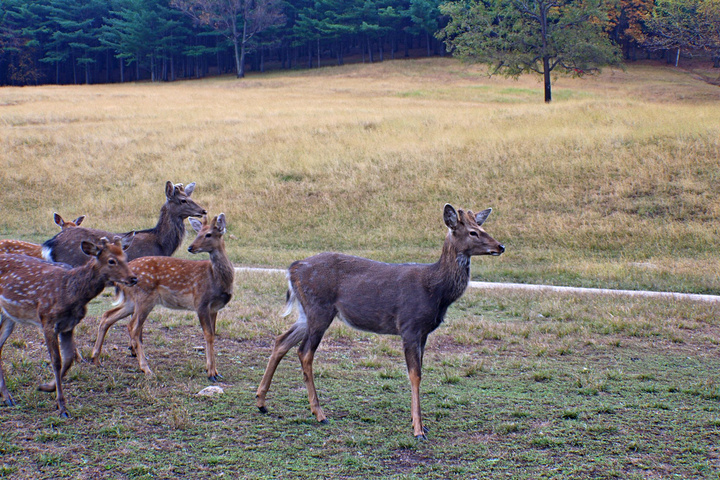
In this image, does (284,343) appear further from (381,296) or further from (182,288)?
(182,288)

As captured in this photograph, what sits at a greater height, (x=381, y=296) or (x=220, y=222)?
(x=220, y=222)

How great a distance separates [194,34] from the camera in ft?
237

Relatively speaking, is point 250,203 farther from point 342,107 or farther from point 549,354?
point 342,107

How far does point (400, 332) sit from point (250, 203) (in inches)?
596

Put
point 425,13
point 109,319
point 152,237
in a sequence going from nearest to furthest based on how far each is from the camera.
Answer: point 109,319
point 152,237
point 425,13

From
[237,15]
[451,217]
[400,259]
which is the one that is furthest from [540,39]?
[237,15]

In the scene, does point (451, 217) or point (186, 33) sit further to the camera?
point (186, 33)

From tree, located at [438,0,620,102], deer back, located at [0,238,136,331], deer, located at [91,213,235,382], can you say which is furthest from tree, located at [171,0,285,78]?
deer back, located at [0,238,136,331]

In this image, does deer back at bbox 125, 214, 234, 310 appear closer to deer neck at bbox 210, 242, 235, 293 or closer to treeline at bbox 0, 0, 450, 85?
deer neck at bbox 210, 242, 235, 293

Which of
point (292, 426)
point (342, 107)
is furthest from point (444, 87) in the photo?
point (292, 426)

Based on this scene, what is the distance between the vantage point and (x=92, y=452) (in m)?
5.32

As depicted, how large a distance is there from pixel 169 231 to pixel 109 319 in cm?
261

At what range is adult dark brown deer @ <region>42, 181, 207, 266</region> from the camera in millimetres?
9062

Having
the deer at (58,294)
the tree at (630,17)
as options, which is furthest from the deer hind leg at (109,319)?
the tree at (630,17)
